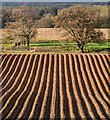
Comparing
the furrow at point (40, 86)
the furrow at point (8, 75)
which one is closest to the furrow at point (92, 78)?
the furrow at point (40, 86)

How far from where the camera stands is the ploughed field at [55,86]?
8711 mm

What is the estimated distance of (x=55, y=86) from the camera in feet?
36.4

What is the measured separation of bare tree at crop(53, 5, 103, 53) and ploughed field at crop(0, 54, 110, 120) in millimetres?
9767

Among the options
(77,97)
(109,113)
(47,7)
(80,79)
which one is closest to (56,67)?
(80,79)

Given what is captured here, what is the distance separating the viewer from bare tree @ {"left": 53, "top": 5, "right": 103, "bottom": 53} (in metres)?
23.5

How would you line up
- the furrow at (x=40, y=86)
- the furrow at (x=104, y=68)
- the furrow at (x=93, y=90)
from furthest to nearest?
1. the furrow at (x=104, y=68)
2. the furrow at (x=93, y=90)
3. the furrow at (x=40, y=86)

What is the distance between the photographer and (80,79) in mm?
11859

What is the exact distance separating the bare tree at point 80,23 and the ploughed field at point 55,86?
385 inches

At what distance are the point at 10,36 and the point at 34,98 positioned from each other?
73.4 feet

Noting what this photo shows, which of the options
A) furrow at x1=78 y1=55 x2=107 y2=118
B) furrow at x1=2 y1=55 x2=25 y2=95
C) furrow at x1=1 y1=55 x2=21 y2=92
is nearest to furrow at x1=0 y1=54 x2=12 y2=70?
furrow at x1=1 y1=55 x2=21 y2=92

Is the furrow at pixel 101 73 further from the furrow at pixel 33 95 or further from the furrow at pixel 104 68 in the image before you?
the furrow at pixel 33 95

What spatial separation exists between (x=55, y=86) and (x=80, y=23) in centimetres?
1443

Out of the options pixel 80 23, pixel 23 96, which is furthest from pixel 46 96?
pixel 80 23

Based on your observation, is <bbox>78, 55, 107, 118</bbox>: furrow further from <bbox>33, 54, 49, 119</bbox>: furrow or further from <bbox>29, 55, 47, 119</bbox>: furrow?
<bbox>29, 55, 47, 119</bbox>: furrow
